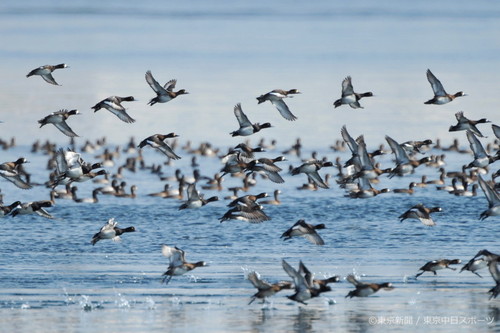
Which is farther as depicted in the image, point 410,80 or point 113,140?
point 410,80

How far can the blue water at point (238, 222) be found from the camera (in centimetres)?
1755

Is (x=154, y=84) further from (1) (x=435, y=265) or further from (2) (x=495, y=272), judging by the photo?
(2) (x=495, y=272)

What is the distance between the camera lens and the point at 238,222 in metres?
27.2

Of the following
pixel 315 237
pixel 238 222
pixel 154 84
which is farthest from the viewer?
pixel 238 222

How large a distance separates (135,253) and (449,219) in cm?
850

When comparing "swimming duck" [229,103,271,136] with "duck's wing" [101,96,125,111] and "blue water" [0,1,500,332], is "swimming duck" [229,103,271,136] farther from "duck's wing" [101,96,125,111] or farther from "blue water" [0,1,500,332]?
"blue water" [0,1,500,332]

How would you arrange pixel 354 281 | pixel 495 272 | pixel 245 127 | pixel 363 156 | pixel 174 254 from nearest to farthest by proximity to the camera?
pixel 354 281
pixel 495 272
pixel 174 254
pixel 245 127
pixel 363 156

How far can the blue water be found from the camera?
17.5 m

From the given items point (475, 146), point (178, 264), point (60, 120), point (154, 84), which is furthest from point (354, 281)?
point (60, 120)

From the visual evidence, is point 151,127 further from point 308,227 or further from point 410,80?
point 308,227

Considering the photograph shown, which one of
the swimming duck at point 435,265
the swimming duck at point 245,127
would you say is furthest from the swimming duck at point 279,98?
the swimming duck at point 435,265

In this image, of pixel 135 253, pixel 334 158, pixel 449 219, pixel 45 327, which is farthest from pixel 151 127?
pixel 45 327

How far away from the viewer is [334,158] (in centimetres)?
4250

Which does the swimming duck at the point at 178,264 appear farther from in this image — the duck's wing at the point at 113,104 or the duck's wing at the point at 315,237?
the duck's wing at the point at 113,104
